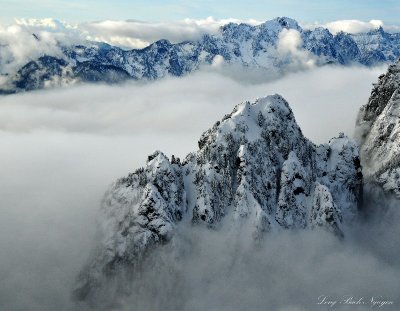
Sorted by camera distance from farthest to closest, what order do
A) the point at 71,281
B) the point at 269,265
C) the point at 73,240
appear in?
the point at 73,240, the point at 71,281, the point at 269,265

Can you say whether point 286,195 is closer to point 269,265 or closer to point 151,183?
point 269,265

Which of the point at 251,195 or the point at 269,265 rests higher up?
the point at 251,195

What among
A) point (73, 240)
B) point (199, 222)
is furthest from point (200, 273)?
point (73, 240)

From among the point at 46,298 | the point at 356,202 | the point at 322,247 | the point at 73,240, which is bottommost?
the point at 46,298

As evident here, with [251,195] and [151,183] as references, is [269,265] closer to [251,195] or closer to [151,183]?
[251,195]

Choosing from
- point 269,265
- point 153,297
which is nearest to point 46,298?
point 153,297

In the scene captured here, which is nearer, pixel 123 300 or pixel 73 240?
pixel 123 300

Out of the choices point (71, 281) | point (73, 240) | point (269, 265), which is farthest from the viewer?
point (73, 240)
